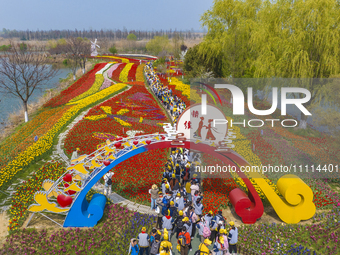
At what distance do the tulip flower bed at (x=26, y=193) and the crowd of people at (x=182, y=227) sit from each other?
17.3 ft

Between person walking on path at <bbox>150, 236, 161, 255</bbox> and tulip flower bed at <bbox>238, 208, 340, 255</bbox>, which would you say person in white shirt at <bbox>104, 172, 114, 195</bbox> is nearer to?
person walking on path at <bbox>150, 236, 161, 255</bbox>

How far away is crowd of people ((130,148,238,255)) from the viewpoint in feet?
26.5

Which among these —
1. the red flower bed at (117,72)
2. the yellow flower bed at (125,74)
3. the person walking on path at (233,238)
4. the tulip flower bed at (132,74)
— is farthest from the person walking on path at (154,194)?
the tulip flower bed at (132,74)

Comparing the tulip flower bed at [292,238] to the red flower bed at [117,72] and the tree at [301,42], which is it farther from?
the red flower bed at [117,72]

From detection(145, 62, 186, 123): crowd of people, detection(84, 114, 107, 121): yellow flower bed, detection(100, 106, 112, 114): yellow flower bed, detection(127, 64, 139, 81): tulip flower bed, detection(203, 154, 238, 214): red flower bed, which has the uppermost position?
detection(127, 64, 139, 81): tulip flower bed

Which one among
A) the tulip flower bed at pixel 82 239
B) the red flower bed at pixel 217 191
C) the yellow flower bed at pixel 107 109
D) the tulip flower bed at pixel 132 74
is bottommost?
the tulip flower bed at pixel 82 239

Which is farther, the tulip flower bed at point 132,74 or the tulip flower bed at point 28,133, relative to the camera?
the tulip flower bed at point 132,74

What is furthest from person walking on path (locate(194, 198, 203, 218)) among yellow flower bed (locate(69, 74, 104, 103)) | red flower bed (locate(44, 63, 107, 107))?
yellow flower bed (locate(69, 74, 104, 103))

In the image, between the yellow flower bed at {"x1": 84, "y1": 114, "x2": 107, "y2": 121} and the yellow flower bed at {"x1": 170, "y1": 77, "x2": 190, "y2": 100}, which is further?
the yellow flower bed at {"x1": 170, "y1": 77, "x2": 190, "y2": 100}

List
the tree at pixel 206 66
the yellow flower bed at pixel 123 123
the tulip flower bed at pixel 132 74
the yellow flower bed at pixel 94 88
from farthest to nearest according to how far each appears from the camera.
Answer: the tulip flower bed at pixel 132 74, the tree at pixel 206 66, the yellow flower bed at pixel 94 88, the yellow flower bed at pixel 123 123

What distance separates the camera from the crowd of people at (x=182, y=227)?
8065 millimetres

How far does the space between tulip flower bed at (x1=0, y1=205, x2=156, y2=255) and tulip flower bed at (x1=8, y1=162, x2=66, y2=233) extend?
0.74m

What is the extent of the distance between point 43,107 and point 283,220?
2497cm

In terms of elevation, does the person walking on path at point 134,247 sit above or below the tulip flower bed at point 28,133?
below
